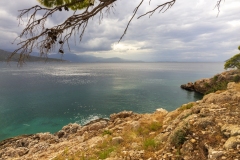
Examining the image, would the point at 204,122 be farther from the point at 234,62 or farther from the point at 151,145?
the point at 234,62

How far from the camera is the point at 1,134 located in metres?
25.0

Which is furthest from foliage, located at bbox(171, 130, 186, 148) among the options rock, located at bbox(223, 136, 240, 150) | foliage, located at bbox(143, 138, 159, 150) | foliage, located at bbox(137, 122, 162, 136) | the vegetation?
the vegetation

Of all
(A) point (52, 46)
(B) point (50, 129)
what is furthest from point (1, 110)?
(A) point (52, 46)

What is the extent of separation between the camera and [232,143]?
5.32 meters

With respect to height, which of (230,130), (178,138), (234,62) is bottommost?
(178,138)

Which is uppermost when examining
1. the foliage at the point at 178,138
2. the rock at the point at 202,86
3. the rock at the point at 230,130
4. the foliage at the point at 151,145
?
the rock at the point at 230,130

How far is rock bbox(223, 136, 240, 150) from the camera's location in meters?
5.26

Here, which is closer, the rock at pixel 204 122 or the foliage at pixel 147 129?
the rock at pixel 204 122

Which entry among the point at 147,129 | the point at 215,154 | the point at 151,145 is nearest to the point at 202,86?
the point at 147,129

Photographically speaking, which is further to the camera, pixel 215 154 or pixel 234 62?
pixel 234 62

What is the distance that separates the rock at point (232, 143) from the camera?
5260 mm

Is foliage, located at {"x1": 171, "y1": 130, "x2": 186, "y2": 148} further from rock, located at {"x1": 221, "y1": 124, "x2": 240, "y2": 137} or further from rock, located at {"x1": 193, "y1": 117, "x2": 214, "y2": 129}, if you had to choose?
rock, located at {"x1": 221, "y1": 124, "x2": 240, "y2": 137}

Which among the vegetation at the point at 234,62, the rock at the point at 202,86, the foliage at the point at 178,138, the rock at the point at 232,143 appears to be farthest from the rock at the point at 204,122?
the rock at the point at 202,86

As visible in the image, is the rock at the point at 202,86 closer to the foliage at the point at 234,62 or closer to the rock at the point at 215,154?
the foliage at the point at 234,62
